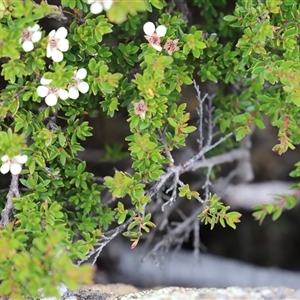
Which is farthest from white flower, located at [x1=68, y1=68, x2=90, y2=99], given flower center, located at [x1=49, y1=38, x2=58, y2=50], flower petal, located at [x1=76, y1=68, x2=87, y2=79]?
flower center, located at [x1=49, y1=38, x2=58, y2=50]

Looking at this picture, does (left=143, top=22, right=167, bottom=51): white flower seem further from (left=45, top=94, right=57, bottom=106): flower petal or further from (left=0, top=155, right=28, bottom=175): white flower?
(left=0, top=155, right=28, bottom=175): white flower

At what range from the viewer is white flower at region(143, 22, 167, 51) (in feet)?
5.84

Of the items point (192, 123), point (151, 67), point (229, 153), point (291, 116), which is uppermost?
point (151, 67)

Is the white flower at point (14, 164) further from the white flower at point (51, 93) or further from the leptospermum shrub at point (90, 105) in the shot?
the white flower at point (51, 93)

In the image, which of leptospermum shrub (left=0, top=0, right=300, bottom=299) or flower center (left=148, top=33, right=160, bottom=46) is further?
flower center (left=148, top=33, right=160, bottom=46)

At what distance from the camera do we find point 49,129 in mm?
1916

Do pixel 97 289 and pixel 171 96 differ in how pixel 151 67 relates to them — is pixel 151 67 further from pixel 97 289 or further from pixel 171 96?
pixel 97 289

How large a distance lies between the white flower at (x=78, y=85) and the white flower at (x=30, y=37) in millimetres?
178

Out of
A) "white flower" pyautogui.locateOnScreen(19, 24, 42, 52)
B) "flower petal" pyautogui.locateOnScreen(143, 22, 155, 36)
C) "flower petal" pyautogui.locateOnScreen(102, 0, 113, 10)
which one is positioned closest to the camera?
"flower petal" pyautogui.locateOnScreen(102, 0, 113, 10)

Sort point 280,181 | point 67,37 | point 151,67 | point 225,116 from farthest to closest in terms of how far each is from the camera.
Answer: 1. point 280,181
2. point 225,116
3. point 67,37
4. point 151,67

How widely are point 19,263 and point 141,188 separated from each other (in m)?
0.50

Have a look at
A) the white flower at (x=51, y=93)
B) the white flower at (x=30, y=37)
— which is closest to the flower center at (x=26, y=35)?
the white flower at (x=30, y=37)

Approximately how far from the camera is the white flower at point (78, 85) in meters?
1.72

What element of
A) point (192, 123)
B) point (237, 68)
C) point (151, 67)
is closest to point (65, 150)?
point (151, 67)
